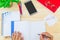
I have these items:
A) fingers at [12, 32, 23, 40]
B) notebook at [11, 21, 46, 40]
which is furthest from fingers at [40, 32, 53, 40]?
fingers at [12, 32, 23, 40]

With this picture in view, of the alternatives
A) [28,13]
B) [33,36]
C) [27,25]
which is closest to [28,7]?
[28,13]

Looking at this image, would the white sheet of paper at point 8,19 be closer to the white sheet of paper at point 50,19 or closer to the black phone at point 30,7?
the black phone at point 30,7

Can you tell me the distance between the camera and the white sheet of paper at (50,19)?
1.31 meters

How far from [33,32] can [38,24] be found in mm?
85

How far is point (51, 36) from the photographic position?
1280 mm

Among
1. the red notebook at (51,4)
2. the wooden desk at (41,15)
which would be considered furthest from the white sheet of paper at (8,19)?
the red notebook at (51,4)

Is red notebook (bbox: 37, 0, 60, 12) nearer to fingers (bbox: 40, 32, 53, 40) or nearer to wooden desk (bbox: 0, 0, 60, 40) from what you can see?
wooden desk (bbox: 0, 0, 60, 40)

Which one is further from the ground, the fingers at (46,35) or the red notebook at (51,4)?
the red notebook at (51,4)

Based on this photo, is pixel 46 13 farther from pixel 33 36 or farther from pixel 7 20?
pixel 7 20

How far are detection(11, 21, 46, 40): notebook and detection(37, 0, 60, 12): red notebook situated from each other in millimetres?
152

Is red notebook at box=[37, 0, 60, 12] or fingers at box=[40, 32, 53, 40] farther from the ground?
red notebook at box=[37, 0, 60, 12]

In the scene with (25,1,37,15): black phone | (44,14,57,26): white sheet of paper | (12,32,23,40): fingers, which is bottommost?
(12,32,23,40): fingers

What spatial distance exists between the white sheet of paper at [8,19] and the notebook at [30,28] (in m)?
0.04

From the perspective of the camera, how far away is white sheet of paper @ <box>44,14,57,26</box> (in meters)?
1.31
